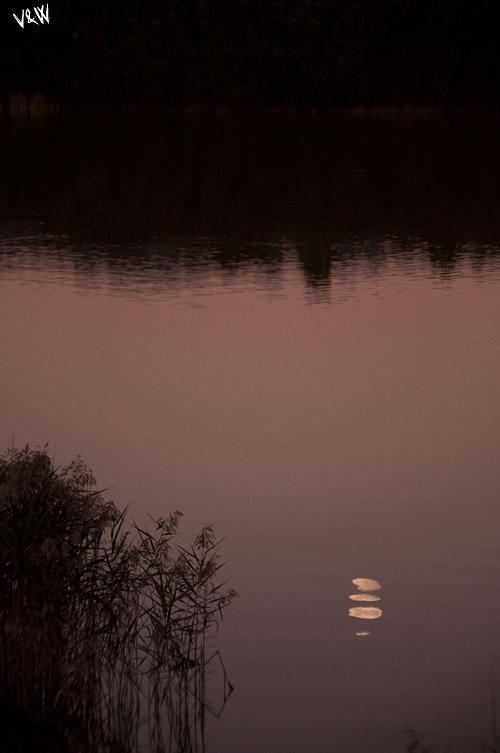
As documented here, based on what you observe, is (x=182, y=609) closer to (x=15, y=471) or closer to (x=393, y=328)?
(x=15, y=471)

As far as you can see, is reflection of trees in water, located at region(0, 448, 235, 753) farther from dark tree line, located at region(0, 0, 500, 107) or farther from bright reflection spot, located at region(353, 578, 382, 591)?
dark tree line, located at region(0, 0, 500, 107)

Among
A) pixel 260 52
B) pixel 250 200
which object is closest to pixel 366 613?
pixel 250 200

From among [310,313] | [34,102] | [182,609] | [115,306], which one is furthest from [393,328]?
[34,102]

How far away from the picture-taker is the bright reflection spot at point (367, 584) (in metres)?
10.1

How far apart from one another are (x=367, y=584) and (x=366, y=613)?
47cm

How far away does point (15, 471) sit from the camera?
873 centimetres

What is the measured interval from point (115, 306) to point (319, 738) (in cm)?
1309

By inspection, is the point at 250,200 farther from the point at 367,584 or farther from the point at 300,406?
the point at 367,584

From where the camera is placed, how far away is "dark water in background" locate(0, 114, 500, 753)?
891 centimetres

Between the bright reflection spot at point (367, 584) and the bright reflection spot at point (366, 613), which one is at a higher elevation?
the bright reflection spot at point (367, 584)
